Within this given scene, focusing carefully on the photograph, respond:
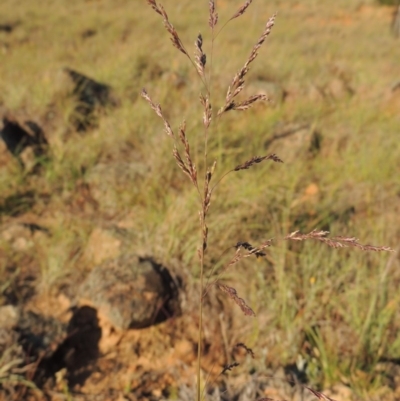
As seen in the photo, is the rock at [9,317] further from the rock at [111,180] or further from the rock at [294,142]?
the rock at [294,142]

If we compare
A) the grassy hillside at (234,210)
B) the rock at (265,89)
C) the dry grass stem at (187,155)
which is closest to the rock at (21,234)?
the grassy hillside at (234,210)

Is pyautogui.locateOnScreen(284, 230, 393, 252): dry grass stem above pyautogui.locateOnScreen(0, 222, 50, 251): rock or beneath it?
beneath

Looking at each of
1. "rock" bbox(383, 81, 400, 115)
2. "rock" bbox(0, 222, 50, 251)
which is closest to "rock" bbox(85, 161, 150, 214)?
"rock" bbox(0, 222, 50, 251)

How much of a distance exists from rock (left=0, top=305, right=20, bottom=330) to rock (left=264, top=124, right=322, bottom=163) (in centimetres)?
220

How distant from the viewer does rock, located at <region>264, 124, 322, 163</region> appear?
3.65 metres

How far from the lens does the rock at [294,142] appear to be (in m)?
3.65

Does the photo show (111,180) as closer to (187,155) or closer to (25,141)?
(25,141)

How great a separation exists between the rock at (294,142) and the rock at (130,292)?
63.4 inches

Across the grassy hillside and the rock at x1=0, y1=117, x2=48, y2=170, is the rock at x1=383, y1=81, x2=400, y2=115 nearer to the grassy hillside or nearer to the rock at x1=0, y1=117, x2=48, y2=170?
the grassy hillside

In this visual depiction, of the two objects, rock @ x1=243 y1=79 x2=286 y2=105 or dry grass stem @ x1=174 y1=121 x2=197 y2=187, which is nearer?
dry grass stem @ x1=174 y1=121 x2=197 y2=187

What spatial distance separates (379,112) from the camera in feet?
15.2

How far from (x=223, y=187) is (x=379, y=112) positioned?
2.42m

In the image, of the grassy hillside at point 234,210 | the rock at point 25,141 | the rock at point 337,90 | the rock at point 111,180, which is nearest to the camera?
the grassy hillside at point 234,210

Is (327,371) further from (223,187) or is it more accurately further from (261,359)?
(223,187)
